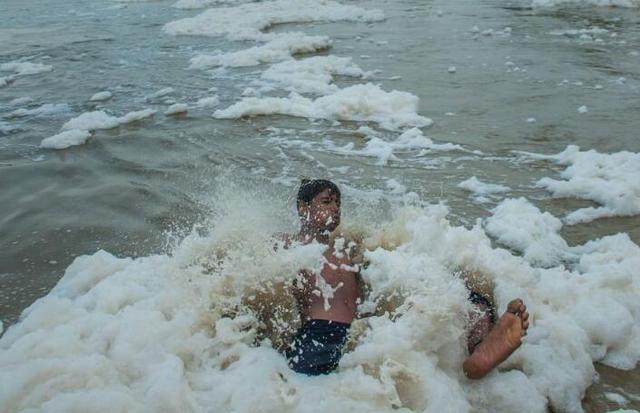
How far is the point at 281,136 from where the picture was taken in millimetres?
6609

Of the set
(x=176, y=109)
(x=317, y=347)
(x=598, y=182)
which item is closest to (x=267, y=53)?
(x=176, y=109)

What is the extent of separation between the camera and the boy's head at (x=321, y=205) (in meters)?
3.52

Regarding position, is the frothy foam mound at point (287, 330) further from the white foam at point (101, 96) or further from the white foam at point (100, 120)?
the white foam at point (101, 96)

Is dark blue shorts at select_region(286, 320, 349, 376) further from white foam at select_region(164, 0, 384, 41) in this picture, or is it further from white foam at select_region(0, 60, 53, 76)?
white foam at select_region(164, 0, 384, 41)

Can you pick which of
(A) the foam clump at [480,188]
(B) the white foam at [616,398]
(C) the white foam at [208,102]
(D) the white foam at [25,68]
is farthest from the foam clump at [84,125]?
(B) the white foam at [616,398]

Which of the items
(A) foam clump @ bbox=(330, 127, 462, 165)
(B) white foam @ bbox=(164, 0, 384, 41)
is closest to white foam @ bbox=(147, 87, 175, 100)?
(A) foam clump @ bbox=(330, 127, 462, 165)

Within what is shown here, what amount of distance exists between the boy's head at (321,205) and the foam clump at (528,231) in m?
1.41

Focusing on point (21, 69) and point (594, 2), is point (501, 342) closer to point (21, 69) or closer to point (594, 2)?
point (21, 69)

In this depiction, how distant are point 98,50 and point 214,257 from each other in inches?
414

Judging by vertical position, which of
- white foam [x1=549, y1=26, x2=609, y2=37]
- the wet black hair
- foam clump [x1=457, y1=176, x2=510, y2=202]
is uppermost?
the wet black hair

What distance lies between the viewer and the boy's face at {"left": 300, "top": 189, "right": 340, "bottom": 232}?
139 inches

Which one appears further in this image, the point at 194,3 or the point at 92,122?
the point at 194,3

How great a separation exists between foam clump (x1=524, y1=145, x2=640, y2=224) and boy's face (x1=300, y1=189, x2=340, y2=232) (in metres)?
2.01

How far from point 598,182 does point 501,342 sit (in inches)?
110
